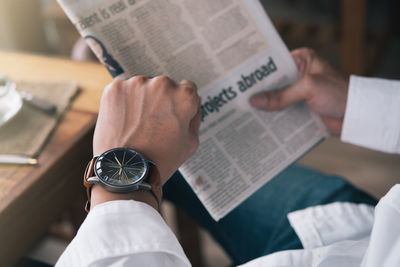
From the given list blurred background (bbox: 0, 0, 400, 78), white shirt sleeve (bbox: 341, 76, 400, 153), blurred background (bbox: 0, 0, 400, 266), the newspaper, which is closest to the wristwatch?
the newspaper

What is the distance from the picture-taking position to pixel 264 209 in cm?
77

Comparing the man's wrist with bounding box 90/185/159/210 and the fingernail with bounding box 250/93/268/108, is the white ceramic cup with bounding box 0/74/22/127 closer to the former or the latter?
the man's wrist with bounding box 90/185/159/210

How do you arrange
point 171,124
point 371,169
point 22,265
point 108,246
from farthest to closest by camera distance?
1. point 371,169
2. point 22,265
3. point 171,124
4. point 108,246

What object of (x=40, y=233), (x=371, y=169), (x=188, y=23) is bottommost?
(x=371, y=169)

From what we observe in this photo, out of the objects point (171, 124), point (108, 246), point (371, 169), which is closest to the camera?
point (108, 246)

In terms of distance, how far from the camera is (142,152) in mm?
557

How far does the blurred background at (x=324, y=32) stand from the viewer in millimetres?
1551

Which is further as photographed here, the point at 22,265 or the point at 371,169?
the point at 371,169

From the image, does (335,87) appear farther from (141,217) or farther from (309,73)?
(141,217)

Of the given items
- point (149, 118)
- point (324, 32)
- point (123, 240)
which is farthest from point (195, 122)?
point (324, 32)

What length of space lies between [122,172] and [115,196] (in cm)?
3

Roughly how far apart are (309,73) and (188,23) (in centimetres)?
23

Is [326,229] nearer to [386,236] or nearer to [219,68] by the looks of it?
[386,236]

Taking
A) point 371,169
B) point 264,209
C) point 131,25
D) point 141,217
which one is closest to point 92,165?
point 141,217
